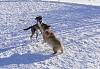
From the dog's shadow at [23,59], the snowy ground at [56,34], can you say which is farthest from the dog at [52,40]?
the dog's shadow at [23,59]

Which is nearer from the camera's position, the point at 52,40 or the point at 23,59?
the point at 23,59

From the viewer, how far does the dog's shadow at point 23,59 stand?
25.0 feet

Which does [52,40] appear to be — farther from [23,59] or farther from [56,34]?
[56,34]

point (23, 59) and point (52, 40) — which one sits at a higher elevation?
point (52, 40)

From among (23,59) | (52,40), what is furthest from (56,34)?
(23,59)

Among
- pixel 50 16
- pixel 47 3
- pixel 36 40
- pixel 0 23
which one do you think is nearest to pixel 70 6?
pixel 47 3

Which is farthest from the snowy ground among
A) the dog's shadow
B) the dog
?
the dog

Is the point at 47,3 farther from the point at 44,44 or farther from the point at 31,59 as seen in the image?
the point at 31,59

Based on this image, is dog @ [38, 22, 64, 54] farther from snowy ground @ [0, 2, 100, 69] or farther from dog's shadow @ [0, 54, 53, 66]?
dog's shadow @ [0, 54, 53, 66]

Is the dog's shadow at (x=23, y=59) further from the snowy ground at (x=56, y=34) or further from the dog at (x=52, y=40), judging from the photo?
the dog at (x=52, y=40)

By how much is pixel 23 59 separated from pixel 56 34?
2.88m

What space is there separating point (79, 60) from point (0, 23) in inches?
209

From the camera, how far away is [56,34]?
1044 cm

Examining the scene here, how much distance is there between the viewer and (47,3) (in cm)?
1720
